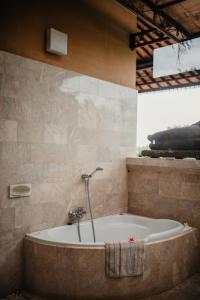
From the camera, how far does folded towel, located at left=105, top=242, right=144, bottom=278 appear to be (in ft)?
7.73

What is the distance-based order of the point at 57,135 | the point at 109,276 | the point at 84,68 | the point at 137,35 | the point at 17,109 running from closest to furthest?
the point at 109,276 → the point at 17,109 → the point at 57,135 → the point at 84,68 → the point at 137,35

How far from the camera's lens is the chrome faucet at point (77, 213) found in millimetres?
3068

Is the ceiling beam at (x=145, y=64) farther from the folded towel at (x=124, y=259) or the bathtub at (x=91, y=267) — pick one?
the folded towel at (x=124, y=259)

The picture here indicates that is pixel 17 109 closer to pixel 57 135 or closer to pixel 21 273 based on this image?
pixel 57 135

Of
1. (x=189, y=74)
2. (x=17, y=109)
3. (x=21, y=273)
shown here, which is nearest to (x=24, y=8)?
(x=17, y=109)

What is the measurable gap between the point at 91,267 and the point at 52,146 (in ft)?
4.09

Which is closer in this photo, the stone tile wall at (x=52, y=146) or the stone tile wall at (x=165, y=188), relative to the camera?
the stone tile wall at (x=52, y=146)

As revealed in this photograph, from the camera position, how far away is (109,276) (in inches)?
92.8

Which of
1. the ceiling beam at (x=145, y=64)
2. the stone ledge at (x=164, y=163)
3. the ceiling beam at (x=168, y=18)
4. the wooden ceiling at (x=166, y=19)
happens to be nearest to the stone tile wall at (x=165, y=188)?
the stone ledge at (x=164, y=163)

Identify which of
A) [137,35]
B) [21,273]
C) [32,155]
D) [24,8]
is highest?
[137,35]

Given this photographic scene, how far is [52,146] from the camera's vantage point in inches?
114

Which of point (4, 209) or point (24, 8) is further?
point (24, 8)

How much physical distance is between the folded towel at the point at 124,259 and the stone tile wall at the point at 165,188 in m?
1.08

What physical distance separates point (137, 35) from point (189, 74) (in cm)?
231
